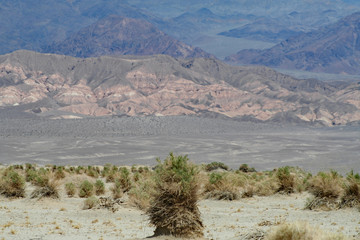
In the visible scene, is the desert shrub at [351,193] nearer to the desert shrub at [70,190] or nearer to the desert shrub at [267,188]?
the desert shrub at [267,188]

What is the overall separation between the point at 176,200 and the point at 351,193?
6985 millimetres

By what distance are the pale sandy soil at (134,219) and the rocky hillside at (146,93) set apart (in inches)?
4424

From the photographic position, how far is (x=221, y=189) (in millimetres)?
21594

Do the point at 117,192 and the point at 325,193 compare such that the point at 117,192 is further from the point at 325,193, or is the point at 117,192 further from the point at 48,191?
the point at 325,193

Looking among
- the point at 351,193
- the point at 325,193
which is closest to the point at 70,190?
the point at 325,193

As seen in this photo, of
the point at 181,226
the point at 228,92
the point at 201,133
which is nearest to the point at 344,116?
the point at 228,92

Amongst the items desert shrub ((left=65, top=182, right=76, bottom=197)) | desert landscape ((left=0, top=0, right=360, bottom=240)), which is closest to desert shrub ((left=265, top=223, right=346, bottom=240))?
desert landscape ((left=0, top=0, right=360, bottom=240))

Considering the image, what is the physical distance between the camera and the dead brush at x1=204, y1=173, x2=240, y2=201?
837 inches

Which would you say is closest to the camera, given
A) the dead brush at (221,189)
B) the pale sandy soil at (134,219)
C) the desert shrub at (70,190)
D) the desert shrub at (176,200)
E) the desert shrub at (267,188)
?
the desert shrub at (176,200)

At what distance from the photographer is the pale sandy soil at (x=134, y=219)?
14.4 metres

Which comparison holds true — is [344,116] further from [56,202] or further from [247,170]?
[56,202]

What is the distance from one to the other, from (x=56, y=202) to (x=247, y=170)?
27128 mm

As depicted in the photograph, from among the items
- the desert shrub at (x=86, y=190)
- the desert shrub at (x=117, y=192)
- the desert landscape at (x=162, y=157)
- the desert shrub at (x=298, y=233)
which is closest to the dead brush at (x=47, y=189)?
the desert landscape at (x=162, y=157)

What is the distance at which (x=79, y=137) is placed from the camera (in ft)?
316
